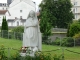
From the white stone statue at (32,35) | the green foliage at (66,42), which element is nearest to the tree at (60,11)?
the green foliage at (66,42)

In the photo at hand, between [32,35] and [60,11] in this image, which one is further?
[60,11]

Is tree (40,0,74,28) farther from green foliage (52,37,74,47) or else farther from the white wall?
green foliage (52,37,74,47)

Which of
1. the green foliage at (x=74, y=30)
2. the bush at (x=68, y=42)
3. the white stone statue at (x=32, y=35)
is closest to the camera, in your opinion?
the white stone statue at (x=32, y=35)

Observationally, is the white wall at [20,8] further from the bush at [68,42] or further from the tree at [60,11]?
the bush at [68,42]

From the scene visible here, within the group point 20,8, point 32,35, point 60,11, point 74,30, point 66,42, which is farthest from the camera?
point 20,8

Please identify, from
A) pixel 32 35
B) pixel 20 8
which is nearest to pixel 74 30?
pixel 32 35

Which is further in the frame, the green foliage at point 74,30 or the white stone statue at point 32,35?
the green foliage at point 74,30

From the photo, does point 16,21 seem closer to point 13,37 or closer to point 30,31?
point 13,37

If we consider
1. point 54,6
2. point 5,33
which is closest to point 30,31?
point 5,33

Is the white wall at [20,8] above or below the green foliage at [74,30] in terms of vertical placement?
above

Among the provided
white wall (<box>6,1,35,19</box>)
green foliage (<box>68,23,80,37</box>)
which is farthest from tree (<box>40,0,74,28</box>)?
white wall (<box>6,1,35,19</box>)

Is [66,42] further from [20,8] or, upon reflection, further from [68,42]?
[20,8]

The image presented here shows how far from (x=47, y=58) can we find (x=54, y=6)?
55394 millimetres

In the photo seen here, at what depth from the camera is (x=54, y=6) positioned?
231 ft
